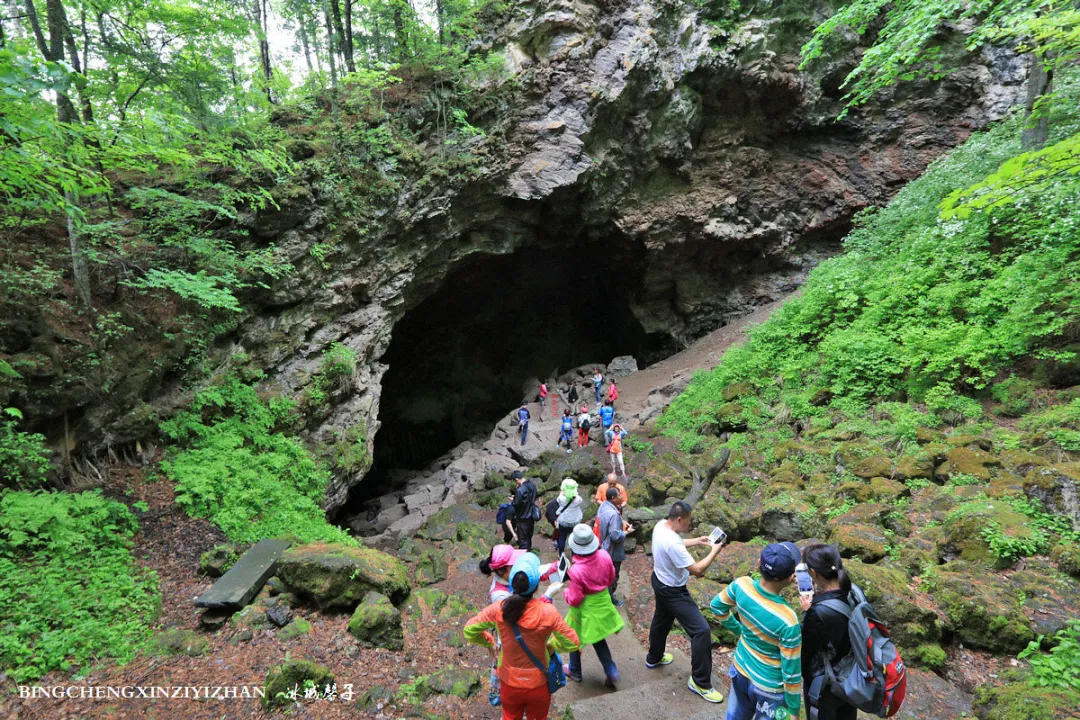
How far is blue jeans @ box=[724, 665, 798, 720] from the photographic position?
2709 millimetres

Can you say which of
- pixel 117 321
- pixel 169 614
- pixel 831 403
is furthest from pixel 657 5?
pixel 169 614

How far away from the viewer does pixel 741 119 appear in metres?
19.4

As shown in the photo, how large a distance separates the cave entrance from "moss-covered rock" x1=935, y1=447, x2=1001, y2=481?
16.5m

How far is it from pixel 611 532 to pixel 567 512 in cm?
60

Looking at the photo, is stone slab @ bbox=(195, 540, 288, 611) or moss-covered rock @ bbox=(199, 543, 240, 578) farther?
moss-covered rock @ bbox=(199, 543, 240, 578)

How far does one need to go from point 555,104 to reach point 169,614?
57.4ft

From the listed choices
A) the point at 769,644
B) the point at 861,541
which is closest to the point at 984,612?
the point at 861,541

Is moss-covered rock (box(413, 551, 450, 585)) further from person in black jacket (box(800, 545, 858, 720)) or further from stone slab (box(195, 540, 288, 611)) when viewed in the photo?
person in black jacket (box(800, 545, 858, 720))

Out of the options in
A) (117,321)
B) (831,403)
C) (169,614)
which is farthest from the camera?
(831,403)

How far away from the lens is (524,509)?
7.16 metres

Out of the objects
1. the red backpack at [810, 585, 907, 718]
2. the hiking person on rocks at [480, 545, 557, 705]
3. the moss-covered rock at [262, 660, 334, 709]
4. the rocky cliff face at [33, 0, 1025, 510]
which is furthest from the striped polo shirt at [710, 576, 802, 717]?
the rocky cliff face at [33, 0, 1025, 510]

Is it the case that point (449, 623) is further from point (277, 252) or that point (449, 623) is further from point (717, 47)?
point (717, 47)

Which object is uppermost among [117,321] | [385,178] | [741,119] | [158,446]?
[741,119]

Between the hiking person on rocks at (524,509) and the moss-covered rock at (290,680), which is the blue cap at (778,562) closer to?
the moss-covered rock at (290,680)
